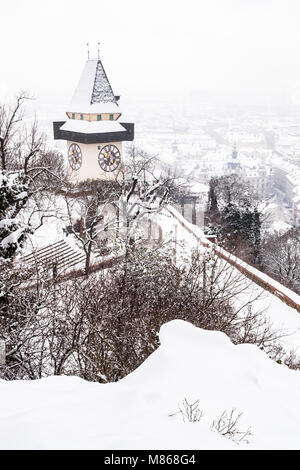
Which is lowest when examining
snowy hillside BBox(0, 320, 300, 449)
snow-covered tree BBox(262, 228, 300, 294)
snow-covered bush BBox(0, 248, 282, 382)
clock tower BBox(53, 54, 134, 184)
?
snow-covered tree BBox(262, 228, 300, 294)

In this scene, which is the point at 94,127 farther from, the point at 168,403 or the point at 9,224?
the point at 168,403

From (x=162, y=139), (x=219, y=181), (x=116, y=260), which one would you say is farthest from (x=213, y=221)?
(x=162, y=139)

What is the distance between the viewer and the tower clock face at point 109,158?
27030 mm

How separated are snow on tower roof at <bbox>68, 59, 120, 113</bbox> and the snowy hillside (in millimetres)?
22685

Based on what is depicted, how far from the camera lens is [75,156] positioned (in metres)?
28.1

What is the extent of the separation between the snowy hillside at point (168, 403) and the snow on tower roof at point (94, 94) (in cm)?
2269

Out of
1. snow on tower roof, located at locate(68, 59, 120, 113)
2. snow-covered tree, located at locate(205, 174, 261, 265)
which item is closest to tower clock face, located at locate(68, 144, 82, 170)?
snow on tower roof, located at locate(68, 59, 120, 113)

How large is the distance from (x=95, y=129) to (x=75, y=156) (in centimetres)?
281

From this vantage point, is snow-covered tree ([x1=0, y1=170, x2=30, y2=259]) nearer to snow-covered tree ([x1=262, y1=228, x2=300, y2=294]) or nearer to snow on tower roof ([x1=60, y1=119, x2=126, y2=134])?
snow on tower roof ([x1=60, y1=119, x2=126, y2=134])

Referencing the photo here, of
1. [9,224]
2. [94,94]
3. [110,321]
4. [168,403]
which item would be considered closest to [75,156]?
[94,94]

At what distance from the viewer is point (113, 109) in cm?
2709

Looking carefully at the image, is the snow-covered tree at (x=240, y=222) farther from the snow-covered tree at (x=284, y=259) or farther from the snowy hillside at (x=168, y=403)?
the snowy hillside at (x=168, y=403)

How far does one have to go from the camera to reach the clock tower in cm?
2648

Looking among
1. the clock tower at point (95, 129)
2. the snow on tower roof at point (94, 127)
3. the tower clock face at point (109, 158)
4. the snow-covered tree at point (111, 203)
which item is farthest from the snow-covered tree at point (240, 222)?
the snow on tower roof at point (94, 127)
